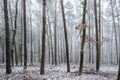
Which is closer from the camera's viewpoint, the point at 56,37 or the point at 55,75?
the point at 55,75

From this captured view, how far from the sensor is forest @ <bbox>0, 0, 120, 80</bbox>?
12406 mm

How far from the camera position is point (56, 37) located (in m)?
35.6

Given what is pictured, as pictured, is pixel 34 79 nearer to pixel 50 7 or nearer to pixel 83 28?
pixel 83 28

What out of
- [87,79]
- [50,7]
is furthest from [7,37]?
[50,7]

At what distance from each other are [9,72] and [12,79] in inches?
97.7

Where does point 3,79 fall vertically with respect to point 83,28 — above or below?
below

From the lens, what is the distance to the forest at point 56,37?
12.4 meters

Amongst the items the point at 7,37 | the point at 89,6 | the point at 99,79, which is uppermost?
the point at 89,6

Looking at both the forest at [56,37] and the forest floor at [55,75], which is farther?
the forest at [56,37]

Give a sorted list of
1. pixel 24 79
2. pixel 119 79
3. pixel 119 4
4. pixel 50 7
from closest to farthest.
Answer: pixel 119 79 → pixel 24 79 → pixel 119 4 → pixel 50 7

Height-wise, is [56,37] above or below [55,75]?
above

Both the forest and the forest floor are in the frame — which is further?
the forest

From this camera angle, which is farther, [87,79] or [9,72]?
[9,72]

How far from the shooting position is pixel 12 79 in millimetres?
10047
